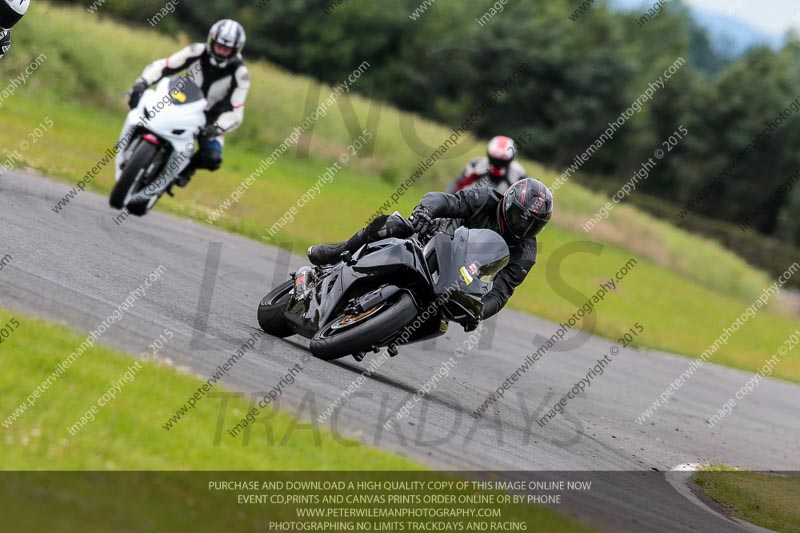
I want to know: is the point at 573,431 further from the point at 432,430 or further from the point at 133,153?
the point at 133,153

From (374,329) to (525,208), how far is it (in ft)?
5.71

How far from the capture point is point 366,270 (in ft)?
28.1

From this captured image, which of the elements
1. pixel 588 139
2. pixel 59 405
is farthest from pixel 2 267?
pixel 588 139

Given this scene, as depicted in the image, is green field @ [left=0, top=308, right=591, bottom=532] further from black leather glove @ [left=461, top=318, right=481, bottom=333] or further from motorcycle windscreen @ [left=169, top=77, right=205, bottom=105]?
motorcycle windscreen @ [left=169, top=77, right=205, bottom=105]

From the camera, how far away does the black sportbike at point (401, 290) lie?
8453 millimetres

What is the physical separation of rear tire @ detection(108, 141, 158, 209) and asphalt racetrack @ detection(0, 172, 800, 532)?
26 centimetres

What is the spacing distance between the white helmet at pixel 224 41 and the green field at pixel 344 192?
2385 mm

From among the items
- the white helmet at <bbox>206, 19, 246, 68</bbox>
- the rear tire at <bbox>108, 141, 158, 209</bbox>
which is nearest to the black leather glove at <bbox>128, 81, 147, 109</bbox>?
the rear tire at <bbox>108, 141, 158, 209</bbox>

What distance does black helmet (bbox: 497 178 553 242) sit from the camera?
917 centimetres

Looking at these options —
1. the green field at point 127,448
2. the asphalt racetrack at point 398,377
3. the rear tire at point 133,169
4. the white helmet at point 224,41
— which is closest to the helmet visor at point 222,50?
the white helmet at point 224,41

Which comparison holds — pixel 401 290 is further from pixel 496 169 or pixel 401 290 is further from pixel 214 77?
pixel 496 169

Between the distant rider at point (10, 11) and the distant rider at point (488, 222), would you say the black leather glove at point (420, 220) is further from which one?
the distant rider at point (10, 11)
